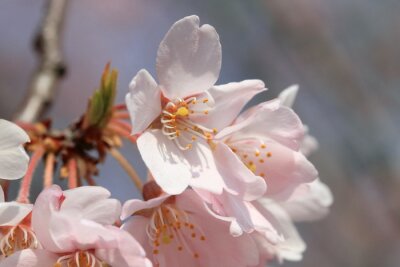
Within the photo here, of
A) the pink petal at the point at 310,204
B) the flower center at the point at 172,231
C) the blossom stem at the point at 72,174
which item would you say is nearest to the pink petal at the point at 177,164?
the flower center at the point at 172,231

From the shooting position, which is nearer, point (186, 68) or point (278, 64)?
point (186, 68)

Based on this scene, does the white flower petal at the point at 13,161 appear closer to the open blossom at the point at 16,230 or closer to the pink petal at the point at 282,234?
the open blossom at the point at 16,230

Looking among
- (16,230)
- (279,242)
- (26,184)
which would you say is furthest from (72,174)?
(279,242)

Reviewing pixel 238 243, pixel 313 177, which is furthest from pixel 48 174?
pixel 313 177

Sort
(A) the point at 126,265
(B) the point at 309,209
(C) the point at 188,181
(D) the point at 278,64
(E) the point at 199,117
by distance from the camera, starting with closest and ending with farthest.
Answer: (A) the point at 126,265
(C) the point at 188,181
(E) the point at 199,117
(B) the point at 309,209
(D) the point at 278,64

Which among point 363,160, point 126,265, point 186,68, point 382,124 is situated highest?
point 186,68

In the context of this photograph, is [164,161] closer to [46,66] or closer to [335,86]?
[46,66]

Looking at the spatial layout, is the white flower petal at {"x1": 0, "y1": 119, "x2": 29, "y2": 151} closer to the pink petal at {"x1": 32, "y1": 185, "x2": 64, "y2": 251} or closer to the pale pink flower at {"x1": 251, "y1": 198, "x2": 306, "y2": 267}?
the pink petal at {"x1": 32, "y1": 185, "x2": 64, "y2": 251}

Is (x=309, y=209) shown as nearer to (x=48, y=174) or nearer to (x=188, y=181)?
(x=188, y=181)

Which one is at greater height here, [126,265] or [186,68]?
[186,68]
